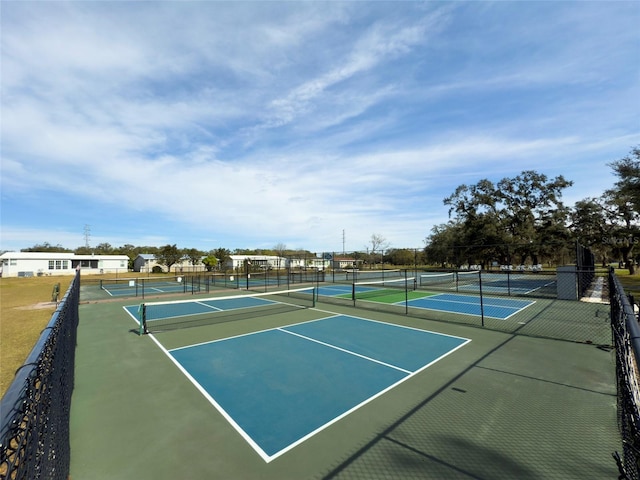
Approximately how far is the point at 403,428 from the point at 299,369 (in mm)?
3223

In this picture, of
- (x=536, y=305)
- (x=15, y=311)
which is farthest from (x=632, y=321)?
(x=15, y=311)

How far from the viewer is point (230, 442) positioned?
4.74 metres

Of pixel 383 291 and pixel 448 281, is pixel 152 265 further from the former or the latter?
pixel 448 281

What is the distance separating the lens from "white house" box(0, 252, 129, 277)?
174ft

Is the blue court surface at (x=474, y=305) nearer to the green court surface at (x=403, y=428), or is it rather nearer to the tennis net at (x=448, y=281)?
the tennis net at (x=448, y=281)

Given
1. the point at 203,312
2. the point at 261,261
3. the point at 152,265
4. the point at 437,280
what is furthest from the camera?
the point at 152,265

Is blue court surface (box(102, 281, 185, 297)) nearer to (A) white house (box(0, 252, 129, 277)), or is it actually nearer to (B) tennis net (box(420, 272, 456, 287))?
(B) tennis net (box(420, 272, 456, 287))

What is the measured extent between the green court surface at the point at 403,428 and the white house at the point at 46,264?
5490 centimetres

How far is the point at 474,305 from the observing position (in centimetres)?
1719

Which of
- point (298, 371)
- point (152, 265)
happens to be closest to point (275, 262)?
point (152, 265)

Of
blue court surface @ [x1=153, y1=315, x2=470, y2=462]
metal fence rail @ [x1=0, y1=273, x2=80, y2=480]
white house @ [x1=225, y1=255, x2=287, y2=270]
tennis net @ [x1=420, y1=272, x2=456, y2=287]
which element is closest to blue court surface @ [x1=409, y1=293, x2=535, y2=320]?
blue court surface @ [x1=153, y1=315, x2=470, y2=462]

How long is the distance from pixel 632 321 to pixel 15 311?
2480 cm

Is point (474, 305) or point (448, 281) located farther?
point (448, 281)

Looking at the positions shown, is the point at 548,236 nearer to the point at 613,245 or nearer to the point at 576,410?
the point at 613,245
